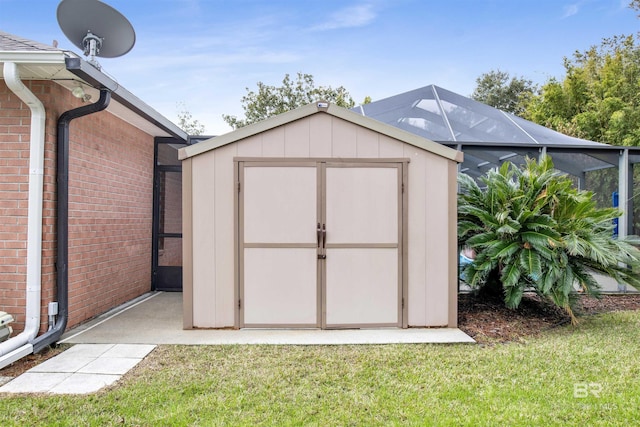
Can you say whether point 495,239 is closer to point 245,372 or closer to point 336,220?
point 336,220

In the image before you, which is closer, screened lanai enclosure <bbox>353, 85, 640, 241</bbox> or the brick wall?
the brick wall

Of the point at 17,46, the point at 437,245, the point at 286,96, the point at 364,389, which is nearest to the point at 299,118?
the point at 437,245

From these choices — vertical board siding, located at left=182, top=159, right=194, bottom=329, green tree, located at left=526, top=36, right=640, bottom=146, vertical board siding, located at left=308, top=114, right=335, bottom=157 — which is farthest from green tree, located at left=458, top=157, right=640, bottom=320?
green tree, located at left=526, top=36, right=640, bottom=146

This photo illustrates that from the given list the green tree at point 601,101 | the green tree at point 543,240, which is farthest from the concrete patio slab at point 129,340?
the green tree at point 601,101

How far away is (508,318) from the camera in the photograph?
5.09 meters

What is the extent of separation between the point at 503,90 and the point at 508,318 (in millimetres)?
24438

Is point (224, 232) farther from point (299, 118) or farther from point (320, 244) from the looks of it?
point (299, 118)

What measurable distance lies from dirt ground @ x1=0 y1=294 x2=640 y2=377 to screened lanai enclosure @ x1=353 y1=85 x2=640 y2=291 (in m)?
1.33

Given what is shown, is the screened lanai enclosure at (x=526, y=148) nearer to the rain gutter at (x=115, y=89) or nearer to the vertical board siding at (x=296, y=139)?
the vertical board siding at (x=296, y=139)

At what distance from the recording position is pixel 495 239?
5016mm

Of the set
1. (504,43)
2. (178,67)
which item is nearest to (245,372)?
(504,43)

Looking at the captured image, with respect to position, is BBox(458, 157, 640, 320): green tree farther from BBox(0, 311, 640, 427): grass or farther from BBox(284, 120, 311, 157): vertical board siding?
BBox(284, 120, 311, 157): vertical board siding

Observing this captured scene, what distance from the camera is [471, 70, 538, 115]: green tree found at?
25438 mm

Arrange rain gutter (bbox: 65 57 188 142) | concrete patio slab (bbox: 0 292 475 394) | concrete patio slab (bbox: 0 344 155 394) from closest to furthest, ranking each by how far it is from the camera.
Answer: concrete patio slab (bbox: 0 344 155 394)
concrete patio slab (bbox: 0 292 475 394)
rain gutter (bbox: 65 57 188 142)
